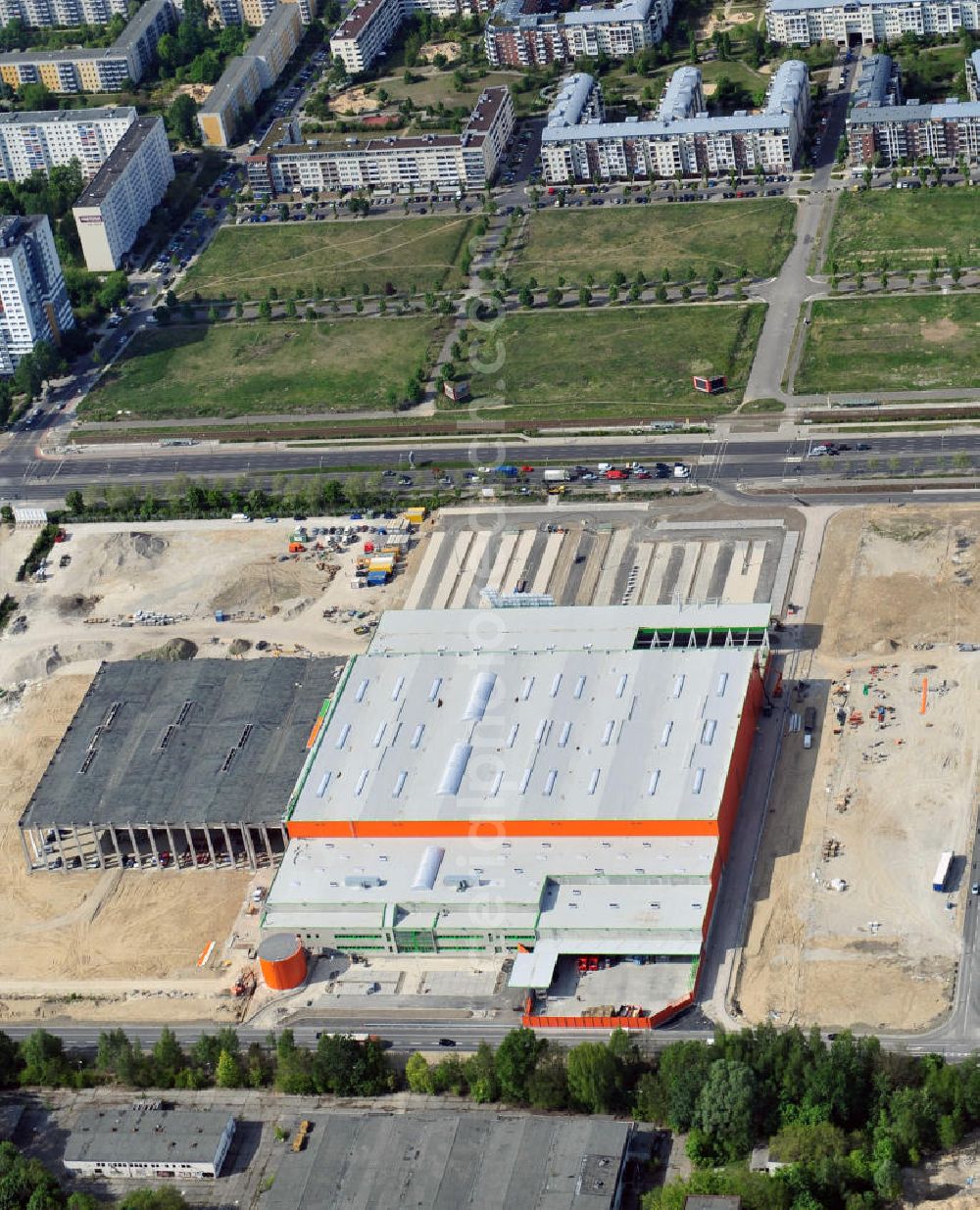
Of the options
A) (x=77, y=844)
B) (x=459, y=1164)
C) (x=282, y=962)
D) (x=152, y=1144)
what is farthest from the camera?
(x=77, y=844)

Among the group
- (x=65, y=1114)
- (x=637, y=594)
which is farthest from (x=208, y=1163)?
(x=637, y=594)

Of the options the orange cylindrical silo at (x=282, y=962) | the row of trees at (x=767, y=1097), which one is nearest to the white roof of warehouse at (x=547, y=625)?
the orange cylindrical silo at (x=282, y=962)

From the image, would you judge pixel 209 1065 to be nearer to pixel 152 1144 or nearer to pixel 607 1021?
pixel 152 1144

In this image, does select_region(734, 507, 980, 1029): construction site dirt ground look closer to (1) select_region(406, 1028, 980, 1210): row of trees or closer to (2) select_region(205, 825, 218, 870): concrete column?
(1) select_region(406, 1028, 980, 1210): row of trees

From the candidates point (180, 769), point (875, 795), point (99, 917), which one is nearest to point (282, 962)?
point (99, 917)

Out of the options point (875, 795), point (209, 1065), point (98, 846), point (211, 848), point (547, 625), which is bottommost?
point (875, 795)

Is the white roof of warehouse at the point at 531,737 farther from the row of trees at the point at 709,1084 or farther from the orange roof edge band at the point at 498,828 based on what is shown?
the row of trees at the point at 709,1084

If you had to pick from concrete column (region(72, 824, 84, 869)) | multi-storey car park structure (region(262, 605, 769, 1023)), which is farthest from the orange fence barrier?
concrete column (region(72, 824, 84, 869))
